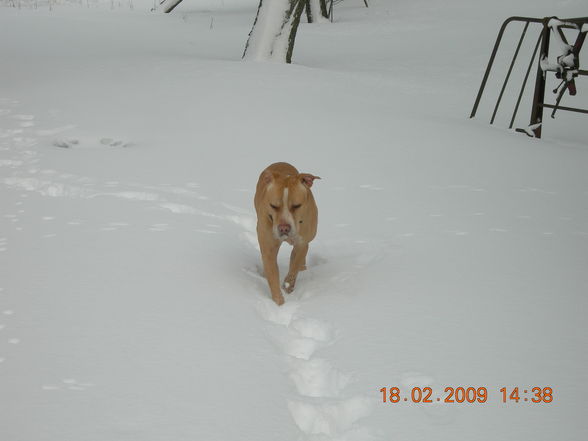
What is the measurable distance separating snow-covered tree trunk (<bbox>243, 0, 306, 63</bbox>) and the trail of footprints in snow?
8146mm

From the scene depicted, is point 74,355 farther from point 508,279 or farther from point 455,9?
point 455,9

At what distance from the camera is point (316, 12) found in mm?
19375

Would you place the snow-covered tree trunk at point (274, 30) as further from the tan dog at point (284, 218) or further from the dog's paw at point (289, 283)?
the dog's paw at point (289, 283)

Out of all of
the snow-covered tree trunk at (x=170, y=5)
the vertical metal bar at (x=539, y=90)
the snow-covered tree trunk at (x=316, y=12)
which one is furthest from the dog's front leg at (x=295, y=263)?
the snow-covered tree trunk at (x=170, y=5)

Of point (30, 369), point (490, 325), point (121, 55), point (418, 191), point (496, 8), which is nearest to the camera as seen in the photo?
point (30, 369)

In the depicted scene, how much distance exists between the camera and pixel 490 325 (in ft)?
12.5

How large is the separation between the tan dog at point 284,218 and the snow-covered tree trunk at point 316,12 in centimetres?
1564

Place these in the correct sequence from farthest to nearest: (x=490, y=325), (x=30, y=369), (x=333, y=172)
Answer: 1. (x=333, y=172)
2. (x=490, y=325)
3. (x=30, y=369)

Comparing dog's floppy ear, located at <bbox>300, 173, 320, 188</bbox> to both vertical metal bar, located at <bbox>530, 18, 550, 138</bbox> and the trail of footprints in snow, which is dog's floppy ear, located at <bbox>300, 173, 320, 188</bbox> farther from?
vertical metal bar, located at <bbox>530, 18, 550, 138</bbox>

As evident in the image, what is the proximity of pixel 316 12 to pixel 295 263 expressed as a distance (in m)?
16.0

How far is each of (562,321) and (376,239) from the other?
5.70ft

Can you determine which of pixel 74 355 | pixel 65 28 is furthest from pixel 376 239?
pixel 65 28
